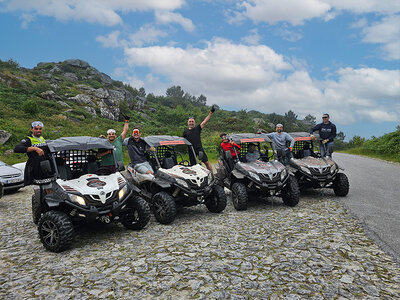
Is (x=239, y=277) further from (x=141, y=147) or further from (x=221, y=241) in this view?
(x=141, y=147)

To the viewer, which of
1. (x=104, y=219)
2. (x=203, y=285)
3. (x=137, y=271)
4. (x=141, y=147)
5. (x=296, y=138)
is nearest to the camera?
(x=203, y=285)

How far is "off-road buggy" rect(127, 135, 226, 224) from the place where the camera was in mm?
7590

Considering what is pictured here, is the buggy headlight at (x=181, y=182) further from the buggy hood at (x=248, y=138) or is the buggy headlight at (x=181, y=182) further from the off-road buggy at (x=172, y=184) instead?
the buggy hood at (x=248, y=138)

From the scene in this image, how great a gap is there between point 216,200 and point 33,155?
4.72 meters

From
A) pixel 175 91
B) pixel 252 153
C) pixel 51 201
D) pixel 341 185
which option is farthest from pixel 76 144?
pixel 175 91

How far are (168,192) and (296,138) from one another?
5639 millimetres

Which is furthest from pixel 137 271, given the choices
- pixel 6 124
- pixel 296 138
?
pixel 6 124

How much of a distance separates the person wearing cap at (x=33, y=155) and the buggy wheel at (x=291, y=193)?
649cm

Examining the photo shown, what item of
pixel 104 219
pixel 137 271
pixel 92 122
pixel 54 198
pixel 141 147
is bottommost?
pixel 137 271

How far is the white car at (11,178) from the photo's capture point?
12.1 metres

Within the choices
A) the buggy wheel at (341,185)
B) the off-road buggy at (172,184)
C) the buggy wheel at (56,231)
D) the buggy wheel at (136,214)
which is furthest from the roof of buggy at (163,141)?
the buggy wheel at (341,185)

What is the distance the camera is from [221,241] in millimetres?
6141

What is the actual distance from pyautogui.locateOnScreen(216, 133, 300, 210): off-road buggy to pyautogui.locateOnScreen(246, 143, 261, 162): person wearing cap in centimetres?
12

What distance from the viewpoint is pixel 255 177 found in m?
8.66
